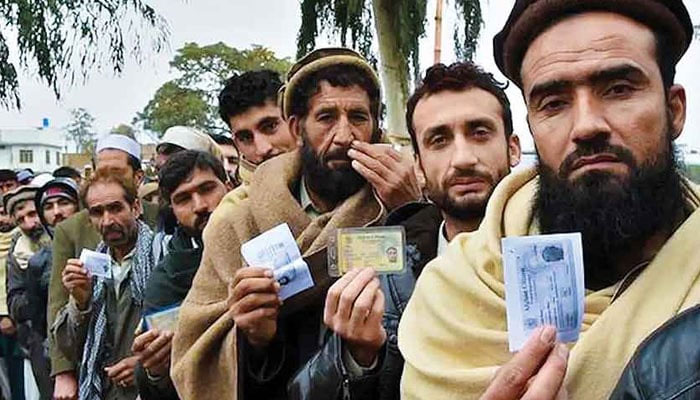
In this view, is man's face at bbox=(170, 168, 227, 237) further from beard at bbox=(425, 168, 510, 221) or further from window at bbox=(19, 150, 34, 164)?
window at bbox=(19, 150, 34, 164)

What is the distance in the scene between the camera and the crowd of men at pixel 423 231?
134 cm

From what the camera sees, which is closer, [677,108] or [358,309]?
[677,108]

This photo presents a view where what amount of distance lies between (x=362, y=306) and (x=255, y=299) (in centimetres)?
47

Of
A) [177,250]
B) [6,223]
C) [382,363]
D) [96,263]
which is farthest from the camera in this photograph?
[6,223]

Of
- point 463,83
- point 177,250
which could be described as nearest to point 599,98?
point 463,83

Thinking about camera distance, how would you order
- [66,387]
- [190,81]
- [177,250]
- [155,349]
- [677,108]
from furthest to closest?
[190,81]
[66,387]
[177,250]
[155,349]
[677,108]

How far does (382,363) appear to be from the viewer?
1856mm

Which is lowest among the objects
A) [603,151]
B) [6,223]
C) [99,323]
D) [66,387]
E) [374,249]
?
[66,387]

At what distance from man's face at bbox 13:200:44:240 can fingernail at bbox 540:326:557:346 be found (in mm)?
5228

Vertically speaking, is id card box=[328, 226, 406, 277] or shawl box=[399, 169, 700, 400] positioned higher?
id card box=[328, 226, 406, 277]

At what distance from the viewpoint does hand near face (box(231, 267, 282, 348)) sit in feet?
6.97

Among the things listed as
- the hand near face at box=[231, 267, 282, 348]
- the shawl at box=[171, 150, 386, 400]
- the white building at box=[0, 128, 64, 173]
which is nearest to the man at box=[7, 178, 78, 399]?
the shawl at box=[171, 150, 386, 400]

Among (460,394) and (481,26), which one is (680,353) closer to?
(460,394)

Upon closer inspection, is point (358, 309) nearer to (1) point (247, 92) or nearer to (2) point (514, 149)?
(2) point (514, 149)
